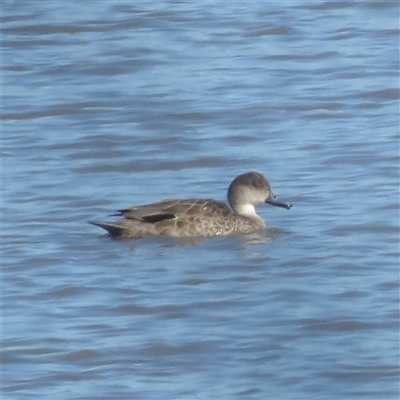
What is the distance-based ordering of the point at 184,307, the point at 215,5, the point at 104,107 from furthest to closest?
1. the point at 215,5
2. the point at 104,107
3. the point at 184,307

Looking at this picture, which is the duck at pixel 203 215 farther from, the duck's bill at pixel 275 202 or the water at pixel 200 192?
the water at pixel 200 192

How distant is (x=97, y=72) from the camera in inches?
627

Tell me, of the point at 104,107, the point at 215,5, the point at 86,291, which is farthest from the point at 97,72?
the point at 86,291

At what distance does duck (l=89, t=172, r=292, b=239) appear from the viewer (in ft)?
36.8

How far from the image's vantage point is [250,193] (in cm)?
1166

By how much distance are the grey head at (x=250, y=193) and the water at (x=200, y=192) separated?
204mm

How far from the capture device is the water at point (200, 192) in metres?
8.55

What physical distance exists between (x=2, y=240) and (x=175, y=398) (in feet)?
10.8

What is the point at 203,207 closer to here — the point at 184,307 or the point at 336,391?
the point at 184,307

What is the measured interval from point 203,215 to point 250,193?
439 millimetres

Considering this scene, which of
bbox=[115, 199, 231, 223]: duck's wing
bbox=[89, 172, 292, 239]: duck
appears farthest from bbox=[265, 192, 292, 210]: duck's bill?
bbox=[115, 199, 231, 223]: duck's wing

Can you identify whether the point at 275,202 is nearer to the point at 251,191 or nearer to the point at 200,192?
the point at 251,191

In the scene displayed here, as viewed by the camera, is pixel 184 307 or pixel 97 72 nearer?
pixel 184 307

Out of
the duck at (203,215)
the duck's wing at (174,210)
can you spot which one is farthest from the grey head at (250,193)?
the duck's wing at (174,210)
